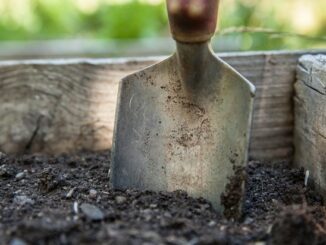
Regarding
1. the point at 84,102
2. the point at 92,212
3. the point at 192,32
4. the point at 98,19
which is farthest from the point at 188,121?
the point at 98,19

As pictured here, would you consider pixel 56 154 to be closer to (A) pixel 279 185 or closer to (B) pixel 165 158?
(B) pixel 165 158

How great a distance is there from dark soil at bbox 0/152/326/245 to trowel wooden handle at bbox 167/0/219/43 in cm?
35

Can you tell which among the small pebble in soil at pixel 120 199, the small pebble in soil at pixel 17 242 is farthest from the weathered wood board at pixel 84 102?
the small pebble in soil at pixel 17 242

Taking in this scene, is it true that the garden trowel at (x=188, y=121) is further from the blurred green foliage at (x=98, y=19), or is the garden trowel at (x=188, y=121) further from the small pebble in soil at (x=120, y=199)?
the blurred green foliage at (x=98, y=19)

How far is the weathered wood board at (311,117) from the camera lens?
1.67 metres

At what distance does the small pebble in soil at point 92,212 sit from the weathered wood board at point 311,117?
1.93 feet

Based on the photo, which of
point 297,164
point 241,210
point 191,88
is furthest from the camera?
point 297,164

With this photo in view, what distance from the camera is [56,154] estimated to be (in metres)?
1.96

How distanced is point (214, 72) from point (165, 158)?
238 millimetres

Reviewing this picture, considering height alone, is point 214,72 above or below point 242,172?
above

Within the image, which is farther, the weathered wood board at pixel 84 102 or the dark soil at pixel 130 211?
the weathered wood board at pixel 84 102

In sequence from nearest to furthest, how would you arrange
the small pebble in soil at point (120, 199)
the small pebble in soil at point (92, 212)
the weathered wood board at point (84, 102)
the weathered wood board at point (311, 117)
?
1. the small pebble in soil at point (92, 212)
2. the small pebble in soil at point (120, 199)
3. the weathered wood board at point (311, 117)
4. the weathered wood board at point (84, 102)

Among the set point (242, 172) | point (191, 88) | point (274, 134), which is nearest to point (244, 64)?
point (274, 134)

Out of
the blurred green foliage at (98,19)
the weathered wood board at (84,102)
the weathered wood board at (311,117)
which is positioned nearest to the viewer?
the weathered wood board at (311,117)
